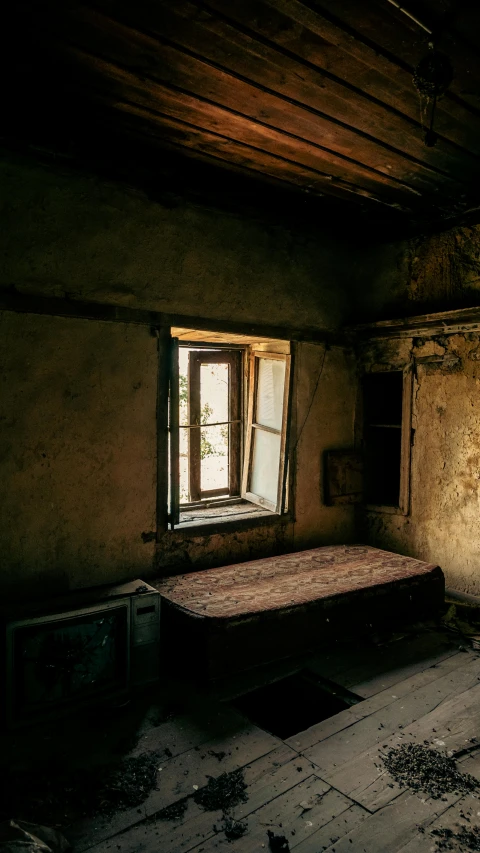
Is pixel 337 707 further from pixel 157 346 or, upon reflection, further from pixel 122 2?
pixel 122 2

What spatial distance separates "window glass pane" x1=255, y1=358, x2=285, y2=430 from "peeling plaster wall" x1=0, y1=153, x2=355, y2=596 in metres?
0.50

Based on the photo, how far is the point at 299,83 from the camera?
2.63 metres

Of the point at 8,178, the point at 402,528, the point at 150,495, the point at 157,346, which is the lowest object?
the point at 402,528

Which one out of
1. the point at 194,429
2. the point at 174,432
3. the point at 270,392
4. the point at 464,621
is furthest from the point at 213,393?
the point at 464,621

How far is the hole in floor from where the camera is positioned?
3.14 meters

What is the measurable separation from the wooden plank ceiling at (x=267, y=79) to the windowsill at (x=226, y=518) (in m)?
2.79

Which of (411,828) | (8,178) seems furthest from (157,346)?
(411,828)

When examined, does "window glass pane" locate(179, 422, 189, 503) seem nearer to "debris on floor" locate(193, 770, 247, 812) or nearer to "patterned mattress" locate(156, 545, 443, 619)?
"patterned mattress" locate(156, 545, 443, 619)

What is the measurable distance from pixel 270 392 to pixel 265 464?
2.31ft

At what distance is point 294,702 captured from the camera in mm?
3377

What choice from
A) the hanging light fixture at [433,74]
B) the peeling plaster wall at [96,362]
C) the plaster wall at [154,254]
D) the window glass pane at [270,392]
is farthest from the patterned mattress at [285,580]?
the hanging light fixture at [433,74]

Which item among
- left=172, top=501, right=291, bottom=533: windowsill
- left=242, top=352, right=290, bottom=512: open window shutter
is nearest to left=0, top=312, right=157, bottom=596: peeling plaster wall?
left=172, top=501, right=291, bottom=533: windowsill

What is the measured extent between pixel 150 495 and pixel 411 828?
2519 mm

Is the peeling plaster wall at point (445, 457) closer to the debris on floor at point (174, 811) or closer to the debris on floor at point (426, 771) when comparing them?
the debris on floor at point (426, 771)
